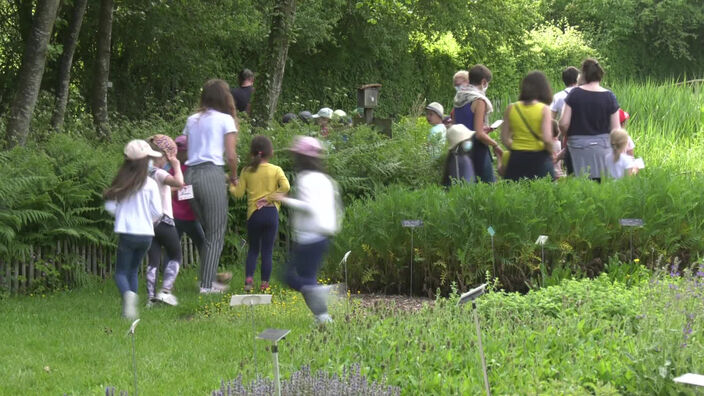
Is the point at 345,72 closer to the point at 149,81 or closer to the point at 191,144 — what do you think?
the point at 149,81

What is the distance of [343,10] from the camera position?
102 feet

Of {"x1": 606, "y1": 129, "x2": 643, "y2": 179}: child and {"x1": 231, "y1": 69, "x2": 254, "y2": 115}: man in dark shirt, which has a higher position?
{"x1": 231, "y1": 69, "x2": 254, "y2": 115}: man in dark shirt

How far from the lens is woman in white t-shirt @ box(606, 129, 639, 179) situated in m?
10.0

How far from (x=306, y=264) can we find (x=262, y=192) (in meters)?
1.87

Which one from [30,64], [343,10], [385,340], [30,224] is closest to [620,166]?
[385,340]

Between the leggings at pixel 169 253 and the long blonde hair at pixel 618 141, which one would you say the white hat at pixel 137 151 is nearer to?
the leggings at pixel 169 253

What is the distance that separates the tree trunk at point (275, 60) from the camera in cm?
1529

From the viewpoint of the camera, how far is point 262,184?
886 centimetres

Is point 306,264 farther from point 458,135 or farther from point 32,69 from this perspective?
point 32,69

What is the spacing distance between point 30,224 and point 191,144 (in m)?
1.82

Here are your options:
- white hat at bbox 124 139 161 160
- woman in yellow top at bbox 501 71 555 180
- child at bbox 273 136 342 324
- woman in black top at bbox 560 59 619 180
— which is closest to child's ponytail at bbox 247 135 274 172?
white hat at bbox 124 139 161 160

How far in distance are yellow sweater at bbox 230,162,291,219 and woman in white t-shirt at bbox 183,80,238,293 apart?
0.65 feet

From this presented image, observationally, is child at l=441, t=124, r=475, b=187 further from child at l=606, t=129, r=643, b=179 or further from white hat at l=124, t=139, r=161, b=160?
white hat at l=124, t=139, r=161, b=160

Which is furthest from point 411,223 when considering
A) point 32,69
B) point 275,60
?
point 275,60
